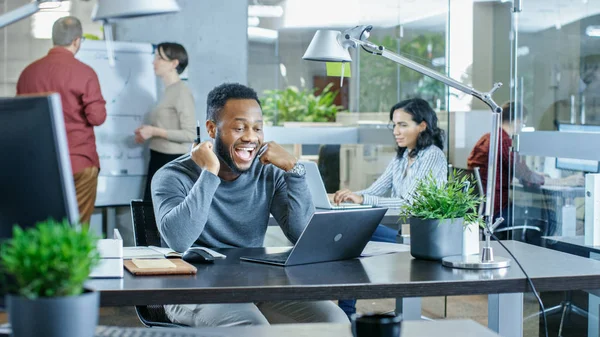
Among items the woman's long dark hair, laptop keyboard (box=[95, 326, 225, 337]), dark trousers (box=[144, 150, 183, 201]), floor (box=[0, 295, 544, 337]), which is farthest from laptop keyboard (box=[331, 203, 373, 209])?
laptop keyboard (box=[95, 326, 225, 337])

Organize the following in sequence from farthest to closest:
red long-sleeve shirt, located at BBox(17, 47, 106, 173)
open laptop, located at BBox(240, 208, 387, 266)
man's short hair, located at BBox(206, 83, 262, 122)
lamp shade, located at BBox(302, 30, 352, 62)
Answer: red long-sleeve shirt, located at BBox(17, 47, 106, 173), lamp shade, located at BBox(302, 30, 352, 62), man's short hair, located at BBox(206, 83, 262, 122), open laptop, located at BBox(240, 208, 387, 266)

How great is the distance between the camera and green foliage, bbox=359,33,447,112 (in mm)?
5461

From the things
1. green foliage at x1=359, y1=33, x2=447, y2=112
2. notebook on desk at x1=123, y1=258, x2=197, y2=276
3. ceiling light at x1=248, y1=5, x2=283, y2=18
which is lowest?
notebook on desk at x1=123, y1=258, x2=197, y2=276

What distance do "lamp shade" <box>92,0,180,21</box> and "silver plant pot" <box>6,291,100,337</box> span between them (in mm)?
968

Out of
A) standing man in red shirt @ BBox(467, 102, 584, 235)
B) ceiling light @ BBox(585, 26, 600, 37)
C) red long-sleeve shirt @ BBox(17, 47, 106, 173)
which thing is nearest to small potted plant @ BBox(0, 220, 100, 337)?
standing man in red shirt @ BBox(467, 102, 584, 235)

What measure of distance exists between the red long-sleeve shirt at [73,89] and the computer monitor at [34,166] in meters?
3.60

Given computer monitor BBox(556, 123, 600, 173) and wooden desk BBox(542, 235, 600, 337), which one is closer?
wooden desk BBox(542, 235, 600, 337)

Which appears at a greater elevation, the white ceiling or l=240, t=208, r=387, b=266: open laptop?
the white ceiling

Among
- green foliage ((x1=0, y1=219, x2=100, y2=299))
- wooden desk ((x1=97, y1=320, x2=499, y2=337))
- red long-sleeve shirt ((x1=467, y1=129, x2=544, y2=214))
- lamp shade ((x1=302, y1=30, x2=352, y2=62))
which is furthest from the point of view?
red long-sleeve shirt ((x1=467, y1=129, x2=544, y2=214))

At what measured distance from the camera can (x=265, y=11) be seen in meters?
5.59

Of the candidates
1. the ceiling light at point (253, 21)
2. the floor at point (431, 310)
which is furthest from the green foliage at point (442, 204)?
the ceiling light at point (253, 21)

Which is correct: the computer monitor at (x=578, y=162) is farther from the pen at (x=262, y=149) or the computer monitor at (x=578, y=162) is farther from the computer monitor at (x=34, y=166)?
the computer monitor at (x=34, y=166)

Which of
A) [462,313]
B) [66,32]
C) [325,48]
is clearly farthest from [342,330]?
[66,32]

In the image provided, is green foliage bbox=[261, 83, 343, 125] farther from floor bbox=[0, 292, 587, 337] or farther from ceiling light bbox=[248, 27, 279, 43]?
floor bbox=[0, 292, 587, 337]
